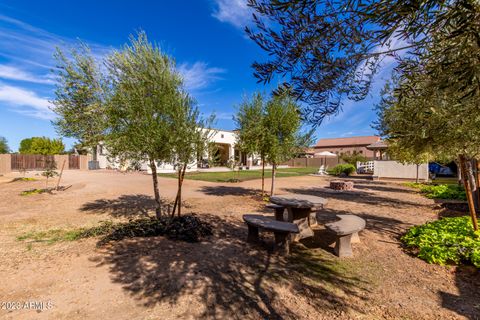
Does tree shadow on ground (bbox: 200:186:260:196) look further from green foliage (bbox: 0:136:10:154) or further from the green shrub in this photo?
green foliage (bbox: 0:136:10:154)

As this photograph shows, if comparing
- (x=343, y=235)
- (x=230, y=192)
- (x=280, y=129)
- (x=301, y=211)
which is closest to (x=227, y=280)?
(x=343, y=235)

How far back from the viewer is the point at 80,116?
773 cm

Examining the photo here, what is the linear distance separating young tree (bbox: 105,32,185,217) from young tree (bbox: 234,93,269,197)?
15.5 feet

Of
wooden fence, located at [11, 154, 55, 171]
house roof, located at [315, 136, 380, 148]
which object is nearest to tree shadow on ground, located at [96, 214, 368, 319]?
wooden fence, located at [11, 154, 55, 171]

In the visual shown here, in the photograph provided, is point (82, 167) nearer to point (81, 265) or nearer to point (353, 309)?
point (81, 265)

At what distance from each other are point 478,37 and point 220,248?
192 inches

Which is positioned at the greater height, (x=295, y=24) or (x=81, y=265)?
(x=295, y=24)

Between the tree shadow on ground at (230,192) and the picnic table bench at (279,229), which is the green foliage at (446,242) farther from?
the tree shadow on ground at (230,192)

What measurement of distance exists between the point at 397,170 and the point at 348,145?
135 ft

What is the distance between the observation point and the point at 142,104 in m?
5.48

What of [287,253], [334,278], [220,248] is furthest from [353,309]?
[220,248]

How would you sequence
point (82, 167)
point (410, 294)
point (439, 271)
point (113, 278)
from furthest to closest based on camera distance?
point (82, 167)
point (439, 271)
point (113, 278)
point (410, 294)

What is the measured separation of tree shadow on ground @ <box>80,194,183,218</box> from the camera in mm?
8405

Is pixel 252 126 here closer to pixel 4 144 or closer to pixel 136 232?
pixel 136 232
